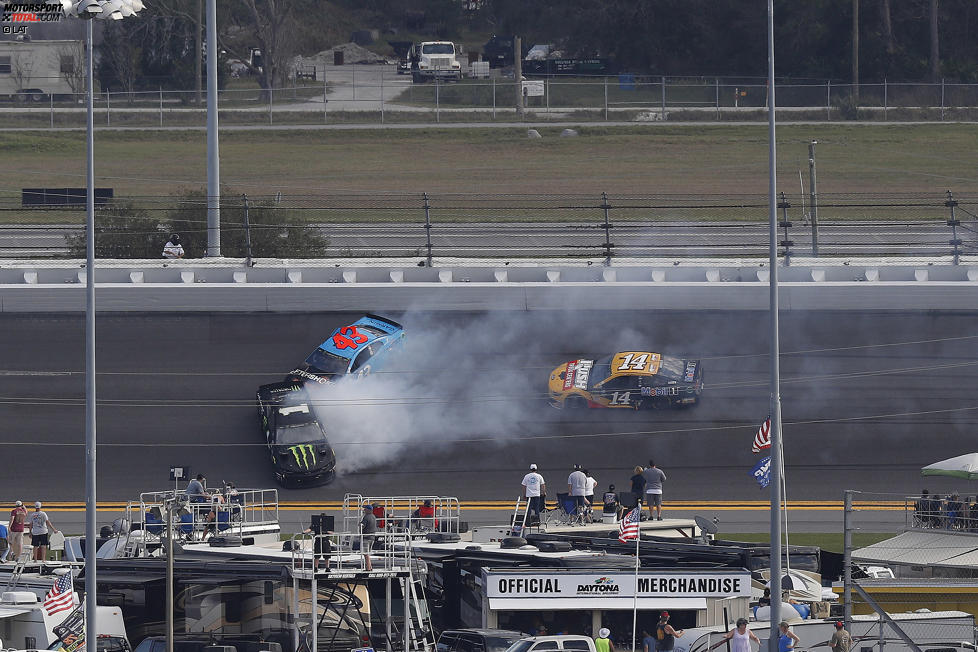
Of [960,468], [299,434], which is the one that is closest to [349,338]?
[299,434]

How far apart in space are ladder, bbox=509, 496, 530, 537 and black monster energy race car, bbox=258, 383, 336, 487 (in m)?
3.64

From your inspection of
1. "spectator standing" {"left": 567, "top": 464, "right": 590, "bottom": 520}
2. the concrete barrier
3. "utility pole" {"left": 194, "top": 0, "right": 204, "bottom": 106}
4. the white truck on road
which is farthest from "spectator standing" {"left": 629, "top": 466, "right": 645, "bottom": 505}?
the white truck on road

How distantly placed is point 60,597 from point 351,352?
12.2 metres

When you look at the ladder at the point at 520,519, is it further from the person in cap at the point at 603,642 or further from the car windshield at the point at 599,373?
the person in cap at the point at 603,642

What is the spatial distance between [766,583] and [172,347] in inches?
591

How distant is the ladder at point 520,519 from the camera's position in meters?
22.8

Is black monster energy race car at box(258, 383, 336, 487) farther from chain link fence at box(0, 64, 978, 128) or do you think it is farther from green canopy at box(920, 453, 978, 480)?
chain link fence at box(0, 64, 978, 128)

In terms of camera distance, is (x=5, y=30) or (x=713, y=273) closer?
(x=713, y=273)

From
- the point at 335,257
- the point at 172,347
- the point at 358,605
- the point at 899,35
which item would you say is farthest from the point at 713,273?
the point at 899,35

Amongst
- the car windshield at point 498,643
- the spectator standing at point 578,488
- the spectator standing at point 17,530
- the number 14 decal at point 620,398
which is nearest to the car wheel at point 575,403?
the number 14 decal at point 620,398

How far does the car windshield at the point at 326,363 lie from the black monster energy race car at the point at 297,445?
1.40 metres

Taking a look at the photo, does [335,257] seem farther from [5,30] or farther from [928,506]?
[5,30]

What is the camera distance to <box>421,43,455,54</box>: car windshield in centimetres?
7438

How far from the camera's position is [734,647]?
56.8 ft
